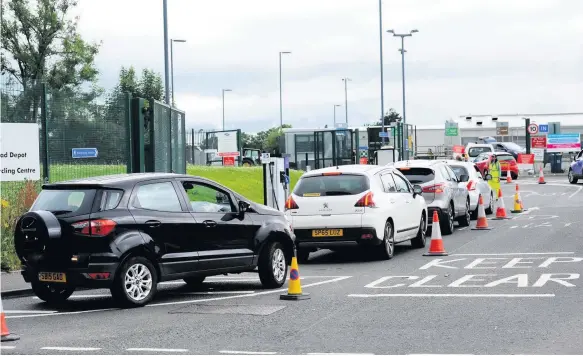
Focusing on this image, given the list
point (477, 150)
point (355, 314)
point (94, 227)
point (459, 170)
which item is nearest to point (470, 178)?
point (459, 170)

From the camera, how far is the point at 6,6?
5431 centimetres

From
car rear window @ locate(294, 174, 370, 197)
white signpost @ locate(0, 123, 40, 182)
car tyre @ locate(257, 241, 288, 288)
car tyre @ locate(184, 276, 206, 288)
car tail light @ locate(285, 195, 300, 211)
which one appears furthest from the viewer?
car tail light @ locate(285, 195, 300, 211)

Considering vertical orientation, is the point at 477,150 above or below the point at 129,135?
below

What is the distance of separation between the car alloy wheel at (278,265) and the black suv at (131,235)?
1.18 feet

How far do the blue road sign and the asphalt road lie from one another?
16.8 ft

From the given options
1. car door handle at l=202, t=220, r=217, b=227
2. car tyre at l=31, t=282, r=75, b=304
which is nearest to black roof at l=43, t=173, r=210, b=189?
car door handle at l=202, t=220, r=217, b=227

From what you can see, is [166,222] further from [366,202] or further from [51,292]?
[366,202]

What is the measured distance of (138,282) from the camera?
12.0m

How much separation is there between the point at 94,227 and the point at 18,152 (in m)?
5.11

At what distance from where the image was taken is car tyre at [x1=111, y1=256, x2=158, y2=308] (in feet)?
38.3

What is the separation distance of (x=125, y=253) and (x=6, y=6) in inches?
1802

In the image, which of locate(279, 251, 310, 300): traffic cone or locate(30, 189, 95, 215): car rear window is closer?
locate(30, 189, 95, 215): car rear window

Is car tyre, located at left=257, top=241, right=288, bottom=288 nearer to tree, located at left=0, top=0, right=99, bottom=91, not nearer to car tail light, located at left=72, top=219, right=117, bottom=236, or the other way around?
car tail light, located at left=72, top=219, right=117, bottom=236

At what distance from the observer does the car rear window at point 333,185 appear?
17.3m
